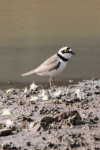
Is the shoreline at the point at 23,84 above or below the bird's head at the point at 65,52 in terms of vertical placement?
below

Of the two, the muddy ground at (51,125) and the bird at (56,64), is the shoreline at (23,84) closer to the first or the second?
the bird at (56,64)

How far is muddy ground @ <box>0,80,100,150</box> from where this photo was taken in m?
3.87

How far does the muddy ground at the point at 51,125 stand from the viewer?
12.7 feet

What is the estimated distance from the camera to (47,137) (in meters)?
4.12

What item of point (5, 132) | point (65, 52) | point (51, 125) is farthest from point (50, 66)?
point (5, 132)

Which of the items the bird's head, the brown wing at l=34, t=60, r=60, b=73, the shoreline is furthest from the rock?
the shoreline

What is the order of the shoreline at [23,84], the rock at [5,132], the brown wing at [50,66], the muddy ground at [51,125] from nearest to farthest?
the muddy ground at [51,125], the rock at [5,132], the brown wing at [50,66], the shoreline at [23,84]

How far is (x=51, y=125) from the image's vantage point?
14.8 ft

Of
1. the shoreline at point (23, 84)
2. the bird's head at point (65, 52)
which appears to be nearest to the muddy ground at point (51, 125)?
the bird's head at point (65, 52)

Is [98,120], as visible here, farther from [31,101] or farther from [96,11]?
[96,11]

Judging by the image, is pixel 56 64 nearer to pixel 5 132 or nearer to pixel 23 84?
pixel 23 84

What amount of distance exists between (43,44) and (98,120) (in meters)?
11.1

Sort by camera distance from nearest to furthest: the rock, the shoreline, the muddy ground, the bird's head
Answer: the muddy ground, the rock, the bird's head, the shoreline

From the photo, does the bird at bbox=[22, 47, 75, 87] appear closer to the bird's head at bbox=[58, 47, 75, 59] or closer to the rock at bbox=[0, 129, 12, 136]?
the bird's head at bbox=[58, 47, 75, 59]
